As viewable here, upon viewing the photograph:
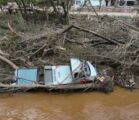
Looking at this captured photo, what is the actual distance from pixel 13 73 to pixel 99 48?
364cm

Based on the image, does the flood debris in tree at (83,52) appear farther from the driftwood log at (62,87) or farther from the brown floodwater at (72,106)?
the brown floodwater at (72,106)

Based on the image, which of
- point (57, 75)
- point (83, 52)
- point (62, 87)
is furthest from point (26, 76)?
point (83, 52)

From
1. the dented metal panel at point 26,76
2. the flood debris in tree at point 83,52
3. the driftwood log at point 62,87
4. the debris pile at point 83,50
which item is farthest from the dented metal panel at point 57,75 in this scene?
the debris pile at point 83,50

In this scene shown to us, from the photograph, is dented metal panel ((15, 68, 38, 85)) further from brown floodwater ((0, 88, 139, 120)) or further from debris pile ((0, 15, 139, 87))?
debris pile ((0, 15, 139, 87))

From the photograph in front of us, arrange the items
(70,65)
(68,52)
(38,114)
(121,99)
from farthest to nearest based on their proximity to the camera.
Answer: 1. (68,52)
2. (70,65)
3. (121,99)
4. (38,114)

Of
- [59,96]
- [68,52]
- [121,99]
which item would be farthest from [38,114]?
[68,52]

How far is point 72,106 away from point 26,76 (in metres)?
2.17

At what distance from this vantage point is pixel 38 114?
11.7 meters

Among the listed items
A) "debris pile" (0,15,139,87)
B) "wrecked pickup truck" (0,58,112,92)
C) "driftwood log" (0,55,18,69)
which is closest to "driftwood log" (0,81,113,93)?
"wrecked pickup truck" (0,58,112,92)

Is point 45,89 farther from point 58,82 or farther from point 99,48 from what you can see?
point 99,48

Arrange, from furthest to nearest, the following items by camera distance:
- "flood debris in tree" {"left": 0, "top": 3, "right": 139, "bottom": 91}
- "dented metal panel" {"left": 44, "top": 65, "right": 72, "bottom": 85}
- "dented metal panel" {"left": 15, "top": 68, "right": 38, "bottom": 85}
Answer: "flood debris in tree" {"left": 0, "top": 3, "right": 139, "bottom": 91} < "dented metal panel" {"left": 15, "top": 68, "right": 38, "bottom": 85} < "dented metal panel" {"left": 44, "top": 65, "right": 72, "bottom": 85}

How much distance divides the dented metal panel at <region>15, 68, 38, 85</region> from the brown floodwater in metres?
0.45

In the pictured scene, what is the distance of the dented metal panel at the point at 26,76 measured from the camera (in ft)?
44.2

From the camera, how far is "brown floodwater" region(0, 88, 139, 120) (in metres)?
11.5
